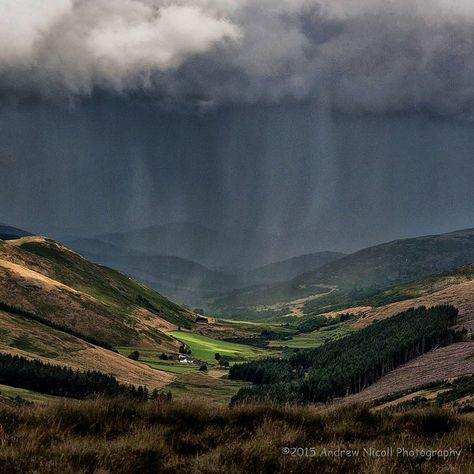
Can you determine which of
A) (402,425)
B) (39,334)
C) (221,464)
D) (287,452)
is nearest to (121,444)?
(221,464)

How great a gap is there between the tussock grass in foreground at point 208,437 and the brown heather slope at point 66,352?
146 meters

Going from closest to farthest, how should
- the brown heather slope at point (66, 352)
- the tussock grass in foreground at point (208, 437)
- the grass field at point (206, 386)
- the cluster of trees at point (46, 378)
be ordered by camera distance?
the tussock grass in foreground at point (208, 437), the cluster of trees at point (46, 378), the grass field at point (206, 386), the brown heather slope at point (66, 352)

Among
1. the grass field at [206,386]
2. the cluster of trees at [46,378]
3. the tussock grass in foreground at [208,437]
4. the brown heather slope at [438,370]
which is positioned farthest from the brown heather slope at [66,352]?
the tussock grass in foreground at [208,437]

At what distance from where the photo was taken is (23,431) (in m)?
11.8

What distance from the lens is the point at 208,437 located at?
43.1 feet

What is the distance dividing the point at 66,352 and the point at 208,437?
6941 inches

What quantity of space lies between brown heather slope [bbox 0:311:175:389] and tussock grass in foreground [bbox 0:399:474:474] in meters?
146

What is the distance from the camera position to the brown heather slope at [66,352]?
15925 centimetres

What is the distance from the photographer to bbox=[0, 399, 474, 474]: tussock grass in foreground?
35.9 ft

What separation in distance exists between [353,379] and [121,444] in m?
156

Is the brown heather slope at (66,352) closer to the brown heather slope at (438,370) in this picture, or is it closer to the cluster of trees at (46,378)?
the cluster of trees at (46,378)

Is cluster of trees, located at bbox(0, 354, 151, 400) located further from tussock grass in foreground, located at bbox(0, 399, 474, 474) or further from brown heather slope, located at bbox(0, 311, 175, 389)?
tussock grass in foreground, located at bbox(0, 399, 474, 474)

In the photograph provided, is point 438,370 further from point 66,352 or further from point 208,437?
point 66,352

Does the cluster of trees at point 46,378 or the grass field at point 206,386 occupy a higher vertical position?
the cluster of trees at point 46,378
